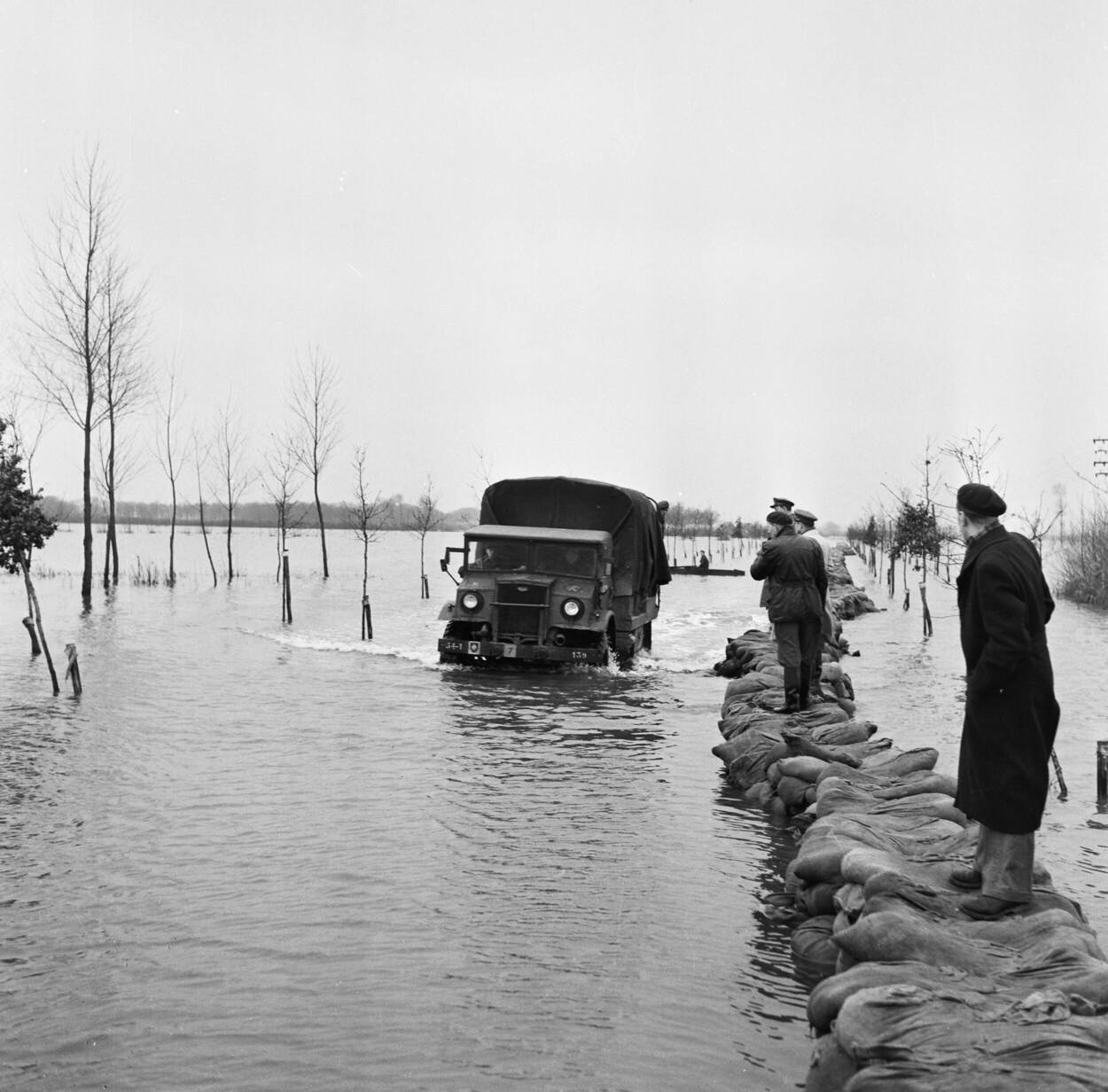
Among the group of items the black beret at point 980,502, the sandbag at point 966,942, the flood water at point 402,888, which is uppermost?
the black beret at point 980,502

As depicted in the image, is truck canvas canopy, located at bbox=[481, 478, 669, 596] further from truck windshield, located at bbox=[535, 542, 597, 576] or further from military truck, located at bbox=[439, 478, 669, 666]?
truck windshield, located at bbox=[535, 542, 597, 576]

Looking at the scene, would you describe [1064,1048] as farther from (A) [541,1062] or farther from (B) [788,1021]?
(A) [541,1062]

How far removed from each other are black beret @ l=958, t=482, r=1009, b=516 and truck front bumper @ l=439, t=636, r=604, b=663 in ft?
41.0

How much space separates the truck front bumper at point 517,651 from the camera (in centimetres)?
1817

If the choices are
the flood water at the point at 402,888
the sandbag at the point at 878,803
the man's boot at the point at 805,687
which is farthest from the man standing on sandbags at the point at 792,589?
the sandbag at the point at 878,803

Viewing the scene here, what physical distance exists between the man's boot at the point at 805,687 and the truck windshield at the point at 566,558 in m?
6.71

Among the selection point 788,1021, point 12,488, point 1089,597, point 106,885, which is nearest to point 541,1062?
point 788,1021

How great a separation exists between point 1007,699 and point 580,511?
49.1ft

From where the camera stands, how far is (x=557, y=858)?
8.13 meters

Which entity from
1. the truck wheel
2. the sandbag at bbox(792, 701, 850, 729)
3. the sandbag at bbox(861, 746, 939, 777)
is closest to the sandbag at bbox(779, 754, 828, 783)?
Answer: the sandbag at bbox(861, 746, 939, 777)

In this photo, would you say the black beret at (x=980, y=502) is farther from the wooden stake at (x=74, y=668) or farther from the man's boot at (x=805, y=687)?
the wooden stake at (x=74, y=668)

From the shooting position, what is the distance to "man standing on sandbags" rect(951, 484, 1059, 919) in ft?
18.0

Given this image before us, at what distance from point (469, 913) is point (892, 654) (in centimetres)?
1801

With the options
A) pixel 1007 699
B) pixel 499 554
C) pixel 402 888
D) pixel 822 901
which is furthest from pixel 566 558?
pixel 1007 699
